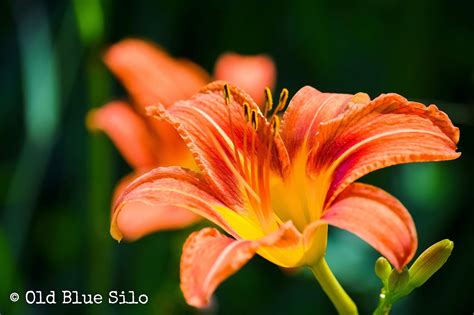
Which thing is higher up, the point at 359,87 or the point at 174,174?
the point at 174,174

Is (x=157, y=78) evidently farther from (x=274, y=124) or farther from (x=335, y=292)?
(x=335, y=292)

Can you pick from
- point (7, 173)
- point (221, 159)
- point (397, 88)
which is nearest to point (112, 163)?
point (7, 173)

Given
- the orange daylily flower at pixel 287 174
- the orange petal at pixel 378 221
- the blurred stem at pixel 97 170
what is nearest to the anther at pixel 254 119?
the orange daylily flower at pixel 287 174

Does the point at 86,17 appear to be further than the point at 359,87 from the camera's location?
No

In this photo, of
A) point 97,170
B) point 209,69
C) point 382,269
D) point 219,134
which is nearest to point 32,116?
point 97,170

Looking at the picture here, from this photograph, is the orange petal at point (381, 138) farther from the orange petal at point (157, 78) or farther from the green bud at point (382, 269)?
the orange petal at point (157, 78)

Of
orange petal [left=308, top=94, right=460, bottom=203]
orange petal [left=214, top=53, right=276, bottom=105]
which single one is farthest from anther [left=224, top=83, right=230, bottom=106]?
orange petal [left=214, top=53, right=276, bottom=105]

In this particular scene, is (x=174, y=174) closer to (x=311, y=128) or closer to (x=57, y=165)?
(x=311, y=128)

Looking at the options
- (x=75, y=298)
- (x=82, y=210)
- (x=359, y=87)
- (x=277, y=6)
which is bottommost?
(x=75, y=298)
